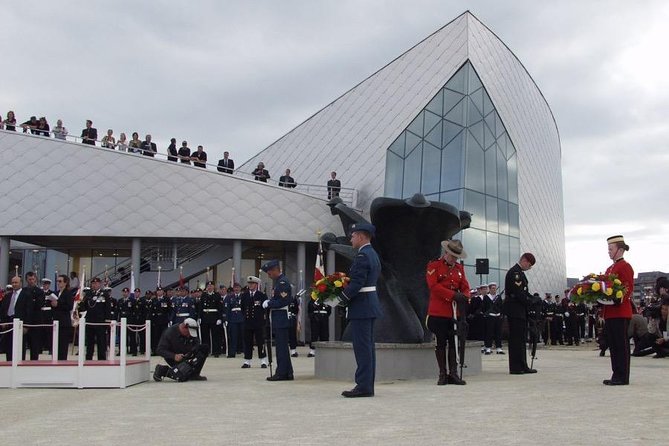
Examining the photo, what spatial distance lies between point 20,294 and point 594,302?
403 inches

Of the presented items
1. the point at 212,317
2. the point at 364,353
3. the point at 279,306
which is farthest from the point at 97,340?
the point at 364,353

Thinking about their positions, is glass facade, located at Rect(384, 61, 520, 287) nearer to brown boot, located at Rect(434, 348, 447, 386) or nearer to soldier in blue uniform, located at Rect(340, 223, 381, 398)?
brown boot, located at Rect(434, 348, 447, 386)

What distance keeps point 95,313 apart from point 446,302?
9.61 metres

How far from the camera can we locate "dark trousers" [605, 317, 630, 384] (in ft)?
26.7

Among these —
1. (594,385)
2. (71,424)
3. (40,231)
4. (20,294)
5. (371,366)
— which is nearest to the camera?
(71,424)

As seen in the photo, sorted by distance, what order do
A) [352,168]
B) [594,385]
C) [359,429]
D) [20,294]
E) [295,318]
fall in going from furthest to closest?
[352,168], [295,318], [20,294], [594,385], [359,429]

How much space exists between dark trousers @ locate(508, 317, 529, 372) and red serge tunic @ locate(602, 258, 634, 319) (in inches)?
69.8

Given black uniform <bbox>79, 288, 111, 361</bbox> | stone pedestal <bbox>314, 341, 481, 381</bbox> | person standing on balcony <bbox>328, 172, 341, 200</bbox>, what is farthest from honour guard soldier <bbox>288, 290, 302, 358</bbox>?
person standing on balcony <bbox>328, 172, 341, 200</bbox>

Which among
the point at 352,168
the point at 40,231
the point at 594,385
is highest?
the point at 352,168

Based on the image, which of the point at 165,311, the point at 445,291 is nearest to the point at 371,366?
the point at 445,291

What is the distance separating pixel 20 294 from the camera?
13141mm

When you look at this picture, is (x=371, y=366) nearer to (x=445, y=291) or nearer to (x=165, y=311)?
(x=445, y=291)

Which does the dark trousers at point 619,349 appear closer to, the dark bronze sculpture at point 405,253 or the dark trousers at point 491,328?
the dark bronze sculpture at point 405,253

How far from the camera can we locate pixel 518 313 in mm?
10344
